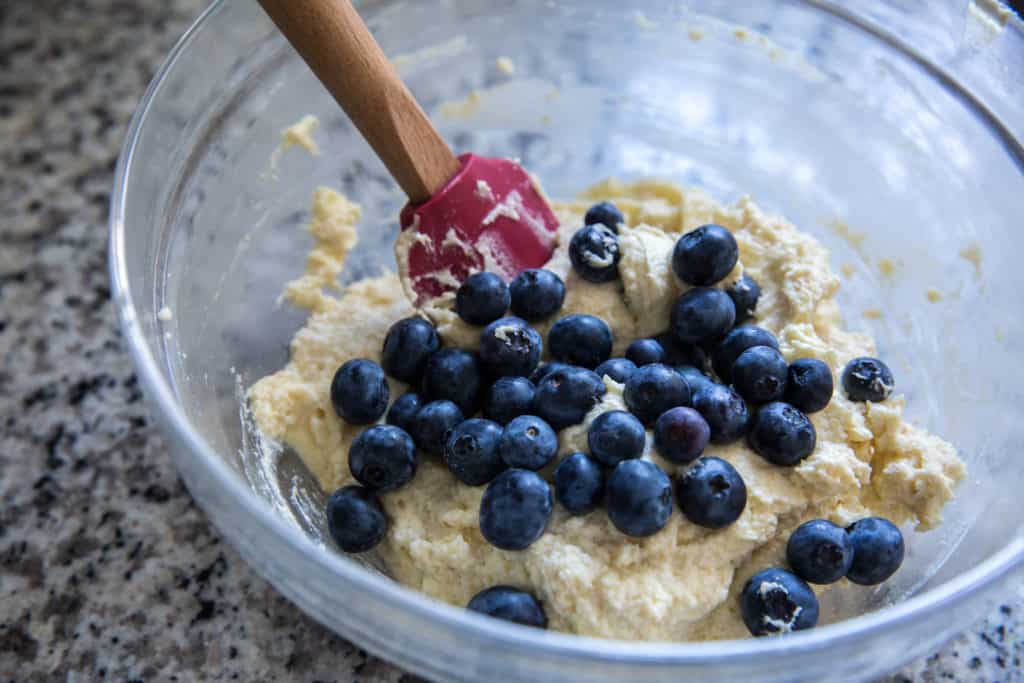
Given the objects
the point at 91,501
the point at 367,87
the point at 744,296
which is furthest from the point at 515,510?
the point at 91,501

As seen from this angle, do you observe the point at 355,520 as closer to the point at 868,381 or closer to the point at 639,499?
the point at 639,499

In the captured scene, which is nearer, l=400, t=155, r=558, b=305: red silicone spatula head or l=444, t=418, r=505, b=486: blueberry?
l=444, t=418, r=505, b=486: blueberry

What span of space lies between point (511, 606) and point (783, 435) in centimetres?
54

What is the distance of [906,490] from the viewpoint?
1.57 meters

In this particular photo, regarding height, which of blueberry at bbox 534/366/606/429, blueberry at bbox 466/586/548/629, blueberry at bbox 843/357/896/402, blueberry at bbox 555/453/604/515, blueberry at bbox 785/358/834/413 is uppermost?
blueberry at bbox 534/366/606/429

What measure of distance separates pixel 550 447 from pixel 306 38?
80 cm

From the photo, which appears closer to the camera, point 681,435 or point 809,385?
point 681,435

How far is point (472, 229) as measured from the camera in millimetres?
1817

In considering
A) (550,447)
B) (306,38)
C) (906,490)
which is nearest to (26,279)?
(306,38)

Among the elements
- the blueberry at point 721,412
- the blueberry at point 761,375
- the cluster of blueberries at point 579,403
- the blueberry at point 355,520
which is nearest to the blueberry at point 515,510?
the cluster of blueberries at point 579,403

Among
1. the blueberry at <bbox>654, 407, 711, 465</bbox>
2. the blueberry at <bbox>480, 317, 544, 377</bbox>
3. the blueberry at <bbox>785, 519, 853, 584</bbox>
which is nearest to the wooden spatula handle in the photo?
the blueberry at <bbox>480, 317, 544, 377</bbox>

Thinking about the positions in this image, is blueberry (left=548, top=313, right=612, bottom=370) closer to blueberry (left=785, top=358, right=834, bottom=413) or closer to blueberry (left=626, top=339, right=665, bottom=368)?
blueberry (left=626, top=339, right=665, bottom=368)

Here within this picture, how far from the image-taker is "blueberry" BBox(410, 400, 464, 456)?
1600 millimetres

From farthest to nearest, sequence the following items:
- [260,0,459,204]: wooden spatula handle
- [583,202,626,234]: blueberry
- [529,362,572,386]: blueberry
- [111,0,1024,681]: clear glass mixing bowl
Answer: [583,202,626,234]: blueberry < [529,362,572,386]: blueberry < [260,0,459,204]: wooden spatula handle < [111,0,1024,681]: clear glass mixing bowl
